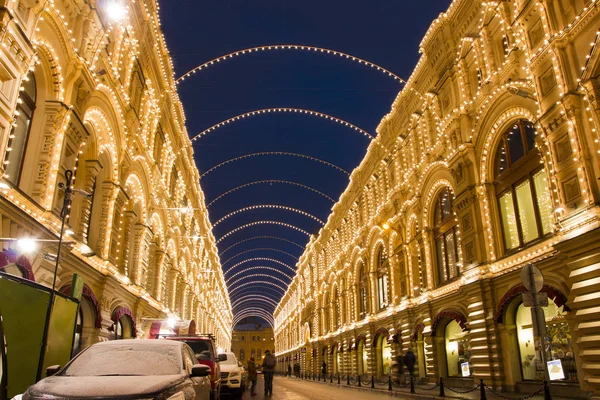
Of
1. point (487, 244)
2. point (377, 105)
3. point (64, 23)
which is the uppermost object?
point (377, 105)

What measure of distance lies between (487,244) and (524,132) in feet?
14.5

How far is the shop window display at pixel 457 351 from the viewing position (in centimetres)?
2242

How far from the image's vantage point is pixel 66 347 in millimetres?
9297

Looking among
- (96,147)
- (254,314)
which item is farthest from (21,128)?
(254,314)

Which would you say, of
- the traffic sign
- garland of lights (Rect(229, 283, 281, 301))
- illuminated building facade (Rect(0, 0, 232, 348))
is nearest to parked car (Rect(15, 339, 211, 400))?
illuminated building facade (Rect(0, 0, 232, 348))

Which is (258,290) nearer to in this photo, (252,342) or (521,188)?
(252,342)

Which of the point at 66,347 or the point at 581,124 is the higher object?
the point at 581,124

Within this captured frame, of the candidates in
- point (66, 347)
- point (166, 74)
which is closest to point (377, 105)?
point (166, 74)

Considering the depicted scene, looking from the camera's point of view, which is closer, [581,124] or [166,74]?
[581,124]

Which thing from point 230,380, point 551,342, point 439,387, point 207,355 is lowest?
point 439,387

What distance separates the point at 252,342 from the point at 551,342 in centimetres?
14360

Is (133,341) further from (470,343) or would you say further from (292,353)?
(292,353)

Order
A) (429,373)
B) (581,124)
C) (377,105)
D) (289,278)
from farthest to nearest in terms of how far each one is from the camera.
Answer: (289,278), (377,105), (429,373), (581,124)

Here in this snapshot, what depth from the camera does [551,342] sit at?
16250 millimetres
